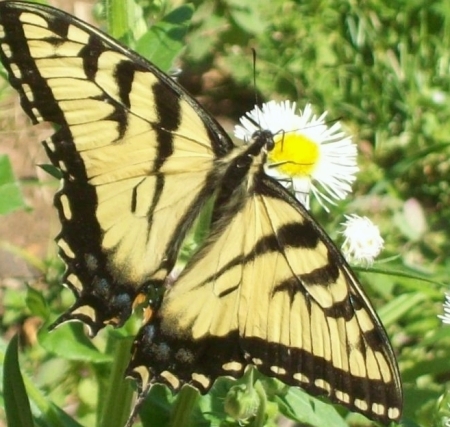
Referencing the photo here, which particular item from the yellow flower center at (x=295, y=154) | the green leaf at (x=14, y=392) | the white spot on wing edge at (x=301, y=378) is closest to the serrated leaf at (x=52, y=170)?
the green leaf at (x=14, y=392)

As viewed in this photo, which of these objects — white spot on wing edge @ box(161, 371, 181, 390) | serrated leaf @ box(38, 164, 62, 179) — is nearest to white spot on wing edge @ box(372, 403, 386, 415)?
white spot on wing edge @ box(161, 371, 181, 390)

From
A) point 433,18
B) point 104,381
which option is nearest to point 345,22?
point 433,18

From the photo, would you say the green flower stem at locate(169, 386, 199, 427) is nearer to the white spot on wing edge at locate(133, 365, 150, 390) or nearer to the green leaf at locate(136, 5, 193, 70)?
the white spot on wing edge at locate(133, 365, 150, 390)

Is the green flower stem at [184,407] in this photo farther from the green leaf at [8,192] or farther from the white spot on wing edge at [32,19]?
the white spot on wing edge at [32,19]

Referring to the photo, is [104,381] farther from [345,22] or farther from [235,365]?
[345,22]

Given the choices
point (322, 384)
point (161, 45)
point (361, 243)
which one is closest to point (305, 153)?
point (361, 243)

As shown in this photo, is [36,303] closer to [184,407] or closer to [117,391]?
[117,391]

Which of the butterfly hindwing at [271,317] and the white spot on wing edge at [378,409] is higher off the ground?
the butterfly hindwing at [271,317]
